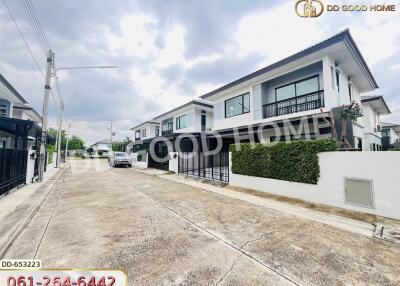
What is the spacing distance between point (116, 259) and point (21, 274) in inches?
48.9

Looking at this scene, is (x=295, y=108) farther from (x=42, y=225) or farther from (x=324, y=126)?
(x=42, y=225)

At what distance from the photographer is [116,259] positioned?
3.07 m

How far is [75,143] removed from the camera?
59.7 meters

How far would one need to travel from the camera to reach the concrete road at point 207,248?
8.92ft

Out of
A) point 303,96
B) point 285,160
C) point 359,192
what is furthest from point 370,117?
point 359,192

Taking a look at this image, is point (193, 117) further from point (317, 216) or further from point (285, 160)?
point (317, 216)

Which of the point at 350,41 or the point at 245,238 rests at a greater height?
the point at 350,41

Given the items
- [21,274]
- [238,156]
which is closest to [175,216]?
[21,274]

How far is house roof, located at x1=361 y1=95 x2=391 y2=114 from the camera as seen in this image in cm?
1431

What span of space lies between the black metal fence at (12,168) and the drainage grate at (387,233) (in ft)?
38.8

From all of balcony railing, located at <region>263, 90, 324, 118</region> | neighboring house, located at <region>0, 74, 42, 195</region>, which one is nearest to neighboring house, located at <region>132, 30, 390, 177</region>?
balcony railing, located at <region>263, 90, 324, 118</region>

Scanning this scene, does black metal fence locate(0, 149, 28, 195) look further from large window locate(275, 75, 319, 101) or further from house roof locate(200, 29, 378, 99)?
large window locate(275, 75, 319, 101)

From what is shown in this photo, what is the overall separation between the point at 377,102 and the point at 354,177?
14.0 metres

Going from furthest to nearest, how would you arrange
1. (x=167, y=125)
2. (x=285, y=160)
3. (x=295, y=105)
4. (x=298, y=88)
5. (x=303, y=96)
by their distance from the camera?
1. (x=167, y=125)
2. (x=298, y=88)
3. (x=295, y=105)
4. (x=303, y=96)
5. (x=285, y=160)
